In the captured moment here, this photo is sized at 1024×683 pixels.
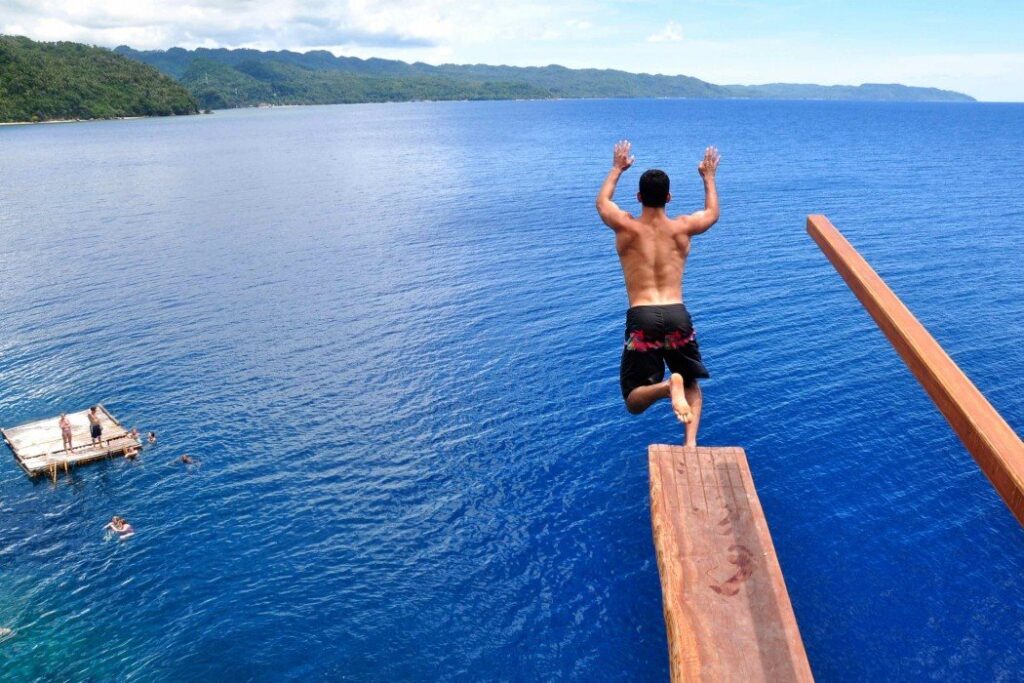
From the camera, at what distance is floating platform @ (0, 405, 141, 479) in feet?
95.9

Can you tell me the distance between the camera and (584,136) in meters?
170

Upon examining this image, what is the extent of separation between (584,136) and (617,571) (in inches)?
6181

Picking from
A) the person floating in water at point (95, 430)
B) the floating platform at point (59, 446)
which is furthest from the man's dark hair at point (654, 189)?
the person floating in water at point (95, 430)

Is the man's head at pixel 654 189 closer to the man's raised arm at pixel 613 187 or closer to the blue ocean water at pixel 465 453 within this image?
the man's raised arm at pixel 613 187

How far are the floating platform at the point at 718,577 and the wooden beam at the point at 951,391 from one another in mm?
5202

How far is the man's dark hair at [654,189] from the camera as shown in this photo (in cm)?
849

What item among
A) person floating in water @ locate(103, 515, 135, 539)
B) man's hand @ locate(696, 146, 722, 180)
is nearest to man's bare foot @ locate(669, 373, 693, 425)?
man's hand @ locate(696, 146, 722, 180)

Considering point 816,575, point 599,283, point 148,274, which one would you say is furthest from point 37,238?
point 816,575

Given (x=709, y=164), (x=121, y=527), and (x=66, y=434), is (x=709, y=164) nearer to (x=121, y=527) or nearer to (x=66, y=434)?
(x=121, y=527)

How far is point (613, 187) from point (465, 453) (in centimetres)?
2121

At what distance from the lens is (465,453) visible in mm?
28578

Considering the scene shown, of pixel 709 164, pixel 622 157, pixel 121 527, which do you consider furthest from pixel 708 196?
pixel 121 527

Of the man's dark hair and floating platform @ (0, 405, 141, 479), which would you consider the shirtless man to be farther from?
floating platform @ (0, 405, 141, 479)

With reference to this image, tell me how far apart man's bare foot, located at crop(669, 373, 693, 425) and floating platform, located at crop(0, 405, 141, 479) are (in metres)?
27.0
